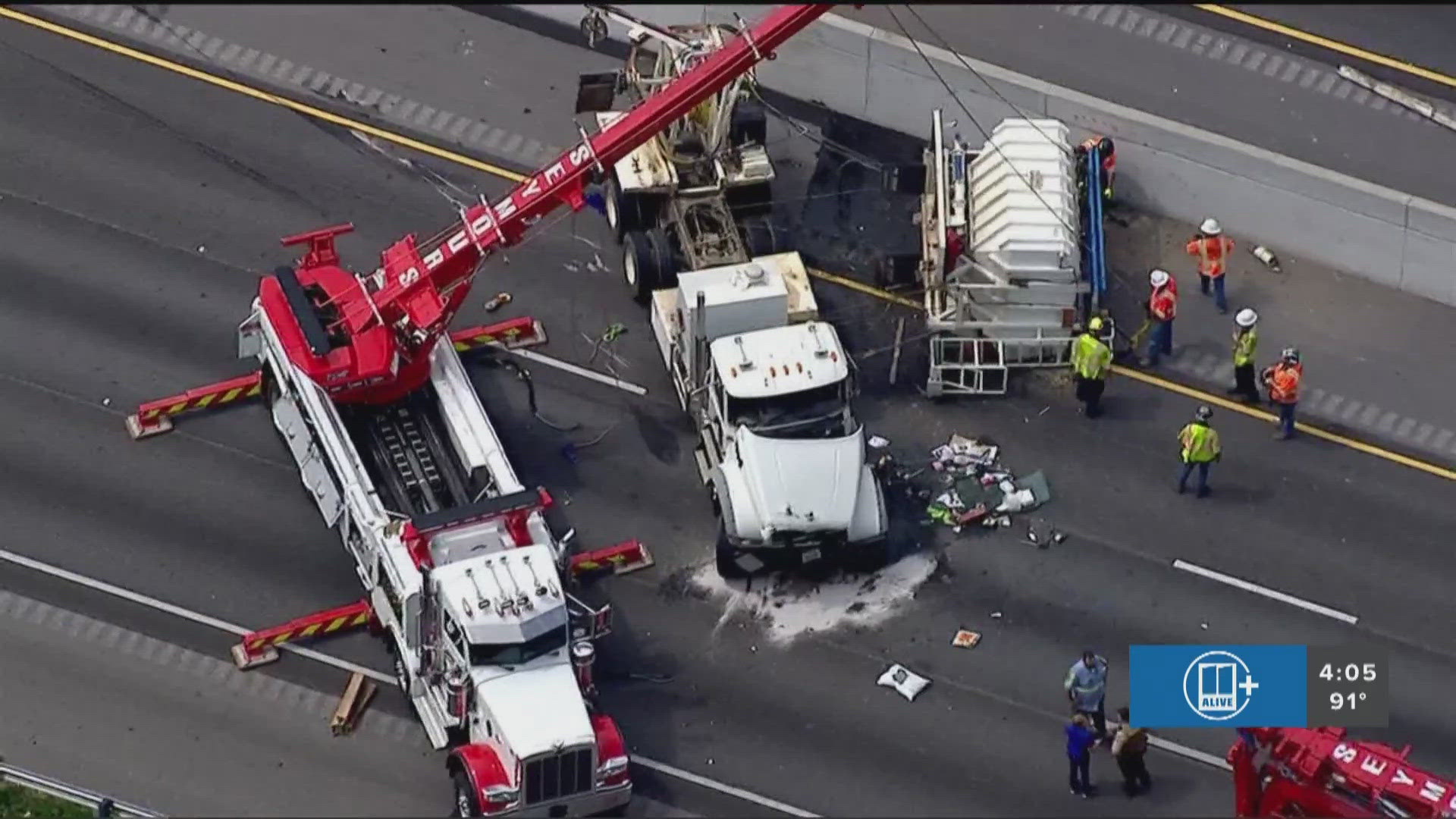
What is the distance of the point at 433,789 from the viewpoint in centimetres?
4403

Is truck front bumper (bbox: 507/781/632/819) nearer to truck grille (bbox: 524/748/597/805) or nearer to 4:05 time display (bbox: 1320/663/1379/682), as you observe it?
truck grille (bbox: 524/748/597/805)

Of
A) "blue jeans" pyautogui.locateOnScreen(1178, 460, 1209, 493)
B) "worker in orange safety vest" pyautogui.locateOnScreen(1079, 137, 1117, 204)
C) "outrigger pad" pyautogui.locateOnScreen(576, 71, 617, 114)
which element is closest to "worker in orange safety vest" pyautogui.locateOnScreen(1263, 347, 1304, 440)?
"blue jeans" pyautogui.locateOnScreen(1178, 460, 1209, 493)

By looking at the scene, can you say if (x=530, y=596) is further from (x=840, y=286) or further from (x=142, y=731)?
(x=840, y=286)

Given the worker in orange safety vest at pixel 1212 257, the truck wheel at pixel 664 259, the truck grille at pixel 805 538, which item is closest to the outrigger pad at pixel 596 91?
the truck wheel at pixel 664 259

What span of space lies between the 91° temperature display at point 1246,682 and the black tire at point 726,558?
18.8ft

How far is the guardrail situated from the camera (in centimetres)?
4344

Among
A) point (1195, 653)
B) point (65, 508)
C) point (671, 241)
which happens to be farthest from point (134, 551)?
point (1195, 653)

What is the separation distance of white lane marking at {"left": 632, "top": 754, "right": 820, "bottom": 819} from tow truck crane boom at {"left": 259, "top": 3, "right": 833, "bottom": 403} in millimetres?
6829

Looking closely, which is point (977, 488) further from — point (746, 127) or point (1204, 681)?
point (746, 127)

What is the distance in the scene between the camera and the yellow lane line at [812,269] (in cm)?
4962

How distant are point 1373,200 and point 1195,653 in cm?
990

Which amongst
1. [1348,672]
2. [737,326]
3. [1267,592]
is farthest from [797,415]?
[1348,672]

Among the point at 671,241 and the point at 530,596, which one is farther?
the point at 671,241

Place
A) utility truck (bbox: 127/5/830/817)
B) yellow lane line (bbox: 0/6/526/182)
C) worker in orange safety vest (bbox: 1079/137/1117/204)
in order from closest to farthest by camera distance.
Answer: utility truck (bbox: 127/5/830/817) < worker in orange safety vest (bbox: 1079/137/1117/204) < yellow lane line (bbox: 0/6/526/182)
